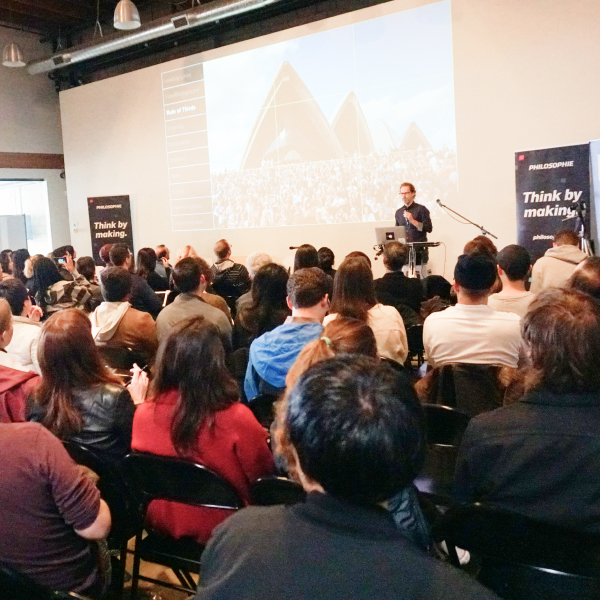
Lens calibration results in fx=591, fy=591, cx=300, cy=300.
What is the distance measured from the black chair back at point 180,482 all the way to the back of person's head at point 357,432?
0.83 meters

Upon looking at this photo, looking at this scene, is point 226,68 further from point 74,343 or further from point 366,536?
point 366,536

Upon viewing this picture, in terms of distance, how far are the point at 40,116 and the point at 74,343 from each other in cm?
1089

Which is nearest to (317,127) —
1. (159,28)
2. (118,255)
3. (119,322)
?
(159,28)

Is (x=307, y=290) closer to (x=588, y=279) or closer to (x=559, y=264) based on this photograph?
(x=588, y=279)

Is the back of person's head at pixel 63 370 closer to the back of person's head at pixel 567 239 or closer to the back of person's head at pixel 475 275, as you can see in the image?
the back of person's head at pixel 475 275

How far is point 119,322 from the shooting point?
335cm

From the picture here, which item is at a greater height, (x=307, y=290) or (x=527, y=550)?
(x=307, y=290)

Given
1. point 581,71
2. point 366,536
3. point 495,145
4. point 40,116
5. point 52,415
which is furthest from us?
point 40,116

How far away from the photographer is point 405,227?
6746 mm

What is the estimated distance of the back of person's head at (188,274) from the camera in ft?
11.6

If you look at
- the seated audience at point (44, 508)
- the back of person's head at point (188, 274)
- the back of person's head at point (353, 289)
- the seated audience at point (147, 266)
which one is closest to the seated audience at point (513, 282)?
the back of person's head at point (353, 289)

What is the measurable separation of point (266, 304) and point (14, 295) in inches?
55.9

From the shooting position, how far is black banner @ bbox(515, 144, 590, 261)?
584 centimetres

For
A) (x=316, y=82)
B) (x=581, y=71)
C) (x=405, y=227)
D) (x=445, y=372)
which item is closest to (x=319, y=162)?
(x=316, y=82)
